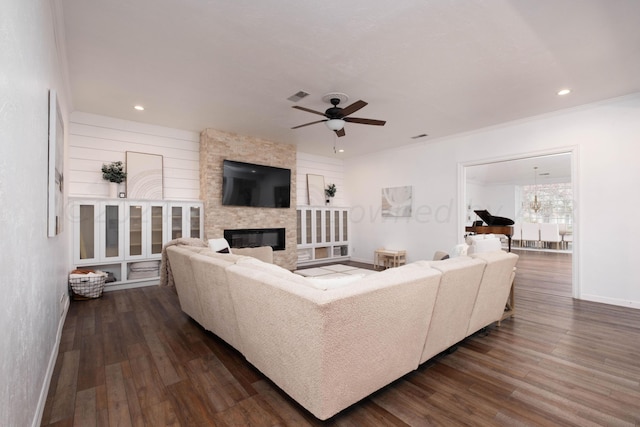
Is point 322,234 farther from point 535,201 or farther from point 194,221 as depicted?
point 535,201

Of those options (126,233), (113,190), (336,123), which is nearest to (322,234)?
(336,123)

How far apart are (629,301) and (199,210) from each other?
6.58m

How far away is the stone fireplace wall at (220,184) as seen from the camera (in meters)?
5.27

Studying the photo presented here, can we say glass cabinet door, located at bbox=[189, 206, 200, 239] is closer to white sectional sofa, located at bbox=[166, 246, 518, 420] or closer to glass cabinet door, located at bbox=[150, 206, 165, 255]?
glass cabinet door, located at bbox=[150, 206, 165, 255]

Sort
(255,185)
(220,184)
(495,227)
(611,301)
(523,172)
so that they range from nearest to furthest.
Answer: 1. (611,301)
2. (220,184)
3. (255,185)
4. (495,227)
5. (523,172)

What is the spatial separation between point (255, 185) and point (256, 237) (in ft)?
3.49

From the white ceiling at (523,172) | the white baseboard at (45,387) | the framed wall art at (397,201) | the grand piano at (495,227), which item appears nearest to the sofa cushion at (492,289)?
the white baseboard at (45,387)

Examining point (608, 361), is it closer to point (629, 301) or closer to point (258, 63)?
point (629, 301)

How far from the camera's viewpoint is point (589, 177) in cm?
407

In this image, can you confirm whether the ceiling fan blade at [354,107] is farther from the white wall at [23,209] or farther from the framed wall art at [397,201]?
the framed wall art at [397,201]

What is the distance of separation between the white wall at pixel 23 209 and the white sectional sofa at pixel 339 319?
1.03 metres

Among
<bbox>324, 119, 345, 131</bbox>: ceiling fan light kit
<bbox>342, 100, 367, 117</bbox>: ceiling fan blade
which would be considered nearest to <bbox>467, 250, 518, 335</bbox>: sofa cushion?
<bbox>342, 100, 367, 117</bbox>: ceiling fan blade

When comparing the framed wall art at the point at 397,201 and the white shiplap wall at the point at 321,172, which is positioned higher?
the white shiplap wall at the point at 321,172

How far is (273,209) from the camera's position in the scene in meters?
6.15
